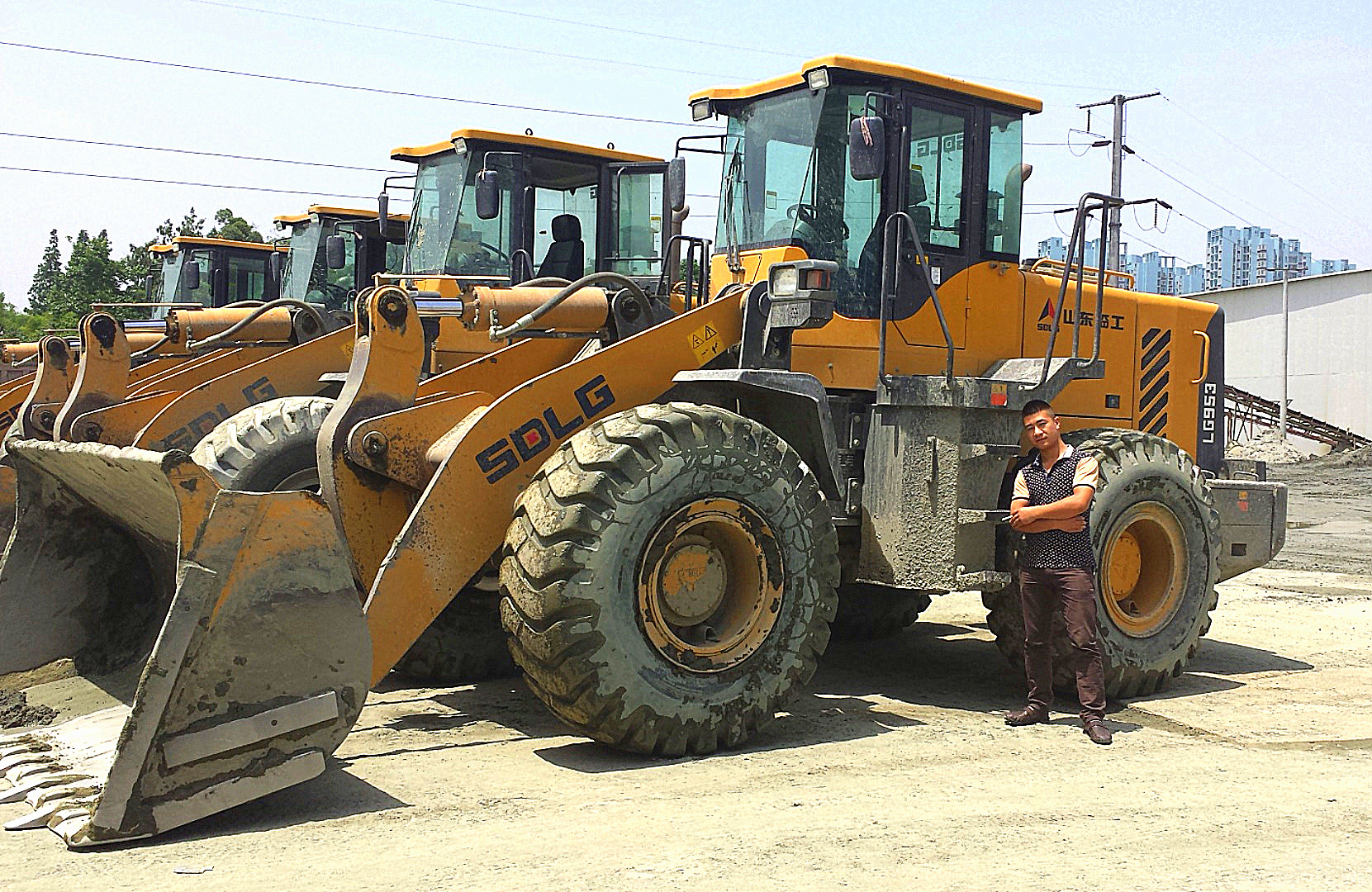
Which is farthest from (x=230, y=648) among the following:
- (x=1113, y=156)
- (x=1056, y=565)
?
(x=1113, y=156)

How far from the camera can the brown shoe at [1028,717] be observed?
7055 mm

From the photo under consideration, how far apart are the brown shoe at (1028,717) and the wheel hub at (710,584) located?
1505 millimetres

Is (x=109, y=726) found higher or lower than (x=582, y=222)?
lower

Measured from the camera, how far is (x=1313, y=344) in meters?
45.0

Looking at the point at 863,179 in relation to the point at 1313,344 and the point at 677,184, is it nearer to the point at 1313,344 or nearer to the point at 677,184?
the point at 677,184

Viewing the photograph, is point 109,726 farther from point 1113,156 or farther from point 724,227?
point 1113,156

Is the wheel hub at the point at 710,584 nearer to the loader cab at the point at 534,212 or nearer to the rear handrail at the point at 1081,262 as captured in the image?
the rear handrail at the point at 1081,262

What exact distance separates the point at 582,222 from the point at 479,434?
7015 mm

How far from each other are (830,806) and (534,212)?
8.24m

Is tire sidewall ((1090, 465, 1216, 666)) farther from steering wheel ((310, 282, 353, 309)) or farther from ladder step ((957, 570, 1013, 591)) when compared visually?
steering wheel ((310, 282, 353, 309))

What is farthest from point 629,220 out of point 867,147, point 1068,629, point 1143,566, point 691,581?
point 691,581

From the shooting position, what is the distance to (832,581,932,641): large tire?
9375mm

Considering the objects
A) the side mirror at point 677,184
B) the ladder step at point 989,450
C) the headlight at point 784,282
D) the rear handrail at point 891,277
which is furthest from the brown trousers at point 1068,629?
the side mirror at point 677,184

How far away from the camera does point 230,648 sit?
4.98 metres
